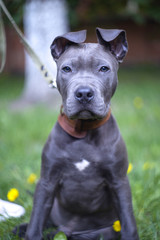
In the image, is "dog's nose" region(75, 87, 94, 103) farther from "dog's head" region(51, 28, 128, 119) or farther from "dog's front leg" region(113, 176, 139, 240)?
"dog's front leg" region(113, 176, 139, 240)

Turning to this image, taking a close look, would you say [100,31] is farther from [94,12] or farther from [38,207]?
[94,12]

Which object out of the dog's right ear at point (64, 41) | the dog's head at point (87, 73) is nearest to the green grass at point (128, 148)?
A: the dog's head at point (87, 73)

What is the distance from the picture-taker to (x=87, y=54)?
6.59ft

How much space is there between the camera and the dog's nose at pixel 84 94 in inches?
72.7

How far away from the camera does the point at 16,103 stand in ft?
23.0

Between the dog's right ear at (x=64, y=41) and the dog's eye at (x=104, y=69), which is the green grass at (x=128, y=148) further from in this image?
the dog's right ear at (x=64, y=41)

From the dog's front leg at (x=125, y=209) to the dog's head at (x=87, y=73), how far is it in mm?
567

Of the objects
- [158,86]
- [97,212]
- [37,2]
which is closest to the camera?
[97,212]

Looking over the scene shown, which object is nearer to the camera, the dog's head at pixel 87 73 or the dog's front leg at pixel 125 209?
the dog's head at pixel 87 73

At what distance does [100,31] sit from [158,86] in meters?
7.69

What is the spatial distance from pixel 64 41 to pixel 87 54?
0.97 ft

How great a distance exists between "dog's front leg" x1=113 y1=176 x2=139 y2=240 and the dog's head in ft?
1.86

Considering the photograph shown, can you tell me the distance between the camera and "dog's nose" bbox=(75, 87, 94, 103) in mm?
1846

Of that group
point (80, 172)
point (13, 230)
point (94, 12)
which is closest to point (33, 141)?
point (13, 230)
